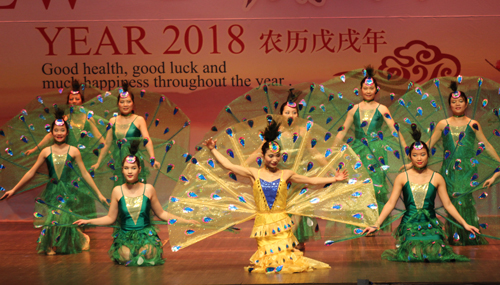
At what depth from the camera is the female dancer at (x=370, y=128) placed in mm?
4930

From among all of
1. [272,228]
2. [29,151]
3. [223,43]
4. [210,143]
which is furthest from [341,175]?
[223,43]

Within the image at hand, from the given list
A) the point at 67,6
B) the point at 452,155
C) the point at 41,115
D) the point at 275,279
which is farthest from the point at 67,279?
the point at 67,6

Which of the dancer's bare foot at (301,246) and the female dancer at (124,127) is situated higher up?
the female dancer at (124,127)

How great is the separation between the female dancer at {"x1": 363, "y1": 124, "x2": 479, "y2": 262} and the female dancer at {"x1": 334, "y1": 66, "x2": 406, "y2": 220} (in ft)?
2.03

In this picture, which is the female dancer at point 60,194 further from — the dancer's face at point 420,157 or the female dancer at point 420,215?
the dancer's face at point 420,157

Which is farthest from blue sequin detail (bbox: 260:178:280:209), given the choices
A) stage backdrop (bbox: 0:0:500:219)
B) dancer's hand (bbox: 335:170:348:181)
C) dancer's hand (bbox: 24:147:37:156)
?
stage backdrop (bbox: 0:0:500:219)

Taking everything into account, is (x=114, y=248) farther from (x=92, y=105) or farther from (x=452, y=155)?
(x=452, y=155)

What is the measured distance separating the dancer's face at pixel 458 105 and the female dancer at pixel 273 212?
1236 millimetres

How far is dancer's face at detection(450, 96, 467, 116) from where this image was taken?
15.4ft

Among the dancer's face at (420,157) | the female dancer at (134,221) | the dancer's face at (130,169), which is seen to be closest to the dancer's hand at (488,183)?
the dancer's face at (420,157)

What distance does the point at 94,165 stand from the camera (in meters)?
5.02

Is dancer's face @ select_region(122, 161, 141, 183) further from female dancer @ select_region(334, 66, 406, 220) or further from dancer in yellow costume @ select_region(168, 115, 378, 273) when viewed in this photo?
female dancer @ select_region(334, 66, 406, 220)

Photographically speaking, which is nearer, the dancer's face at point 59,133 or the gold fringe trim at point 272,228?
the gold fringe trim at point 272,228

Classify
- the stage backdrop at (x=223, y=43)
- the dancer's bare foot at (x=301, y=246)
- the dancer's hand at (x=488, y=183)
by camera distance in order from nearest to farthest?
the dancer's hand at (x=488, y=183), the dancer's bare foot at (x=301, y=246), the stage backdrop at (x=223, y=43)
